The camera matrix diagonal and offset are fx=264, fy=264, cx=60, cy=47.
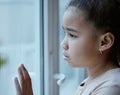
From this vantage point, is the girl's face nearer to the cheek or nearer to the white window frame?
the cheek

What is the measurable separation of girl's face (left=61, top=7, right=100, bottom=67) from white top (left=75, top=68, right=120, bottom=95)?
0.20ft

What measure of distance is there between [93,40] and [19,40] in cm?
44

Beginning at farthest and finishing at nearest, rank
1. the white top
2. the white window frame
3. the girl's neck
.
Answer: the white window frame
the girl's neck
the white top

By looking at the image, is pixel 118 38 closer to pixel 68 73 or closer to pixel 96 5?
pixel 96 5

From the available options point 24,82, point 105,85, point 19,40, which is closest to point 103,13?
point 105,85

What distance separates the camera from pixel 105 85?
762mm

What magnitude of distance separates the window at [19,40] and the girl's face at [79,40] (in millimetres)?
343

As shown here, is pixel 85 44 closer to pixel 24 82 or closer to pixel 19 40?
pixel 24 82

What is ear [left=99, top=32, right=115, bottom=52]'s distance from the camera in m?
0.79

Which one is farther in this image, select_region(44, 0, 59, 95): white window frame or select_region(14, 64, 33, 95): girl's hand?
select_region(44, 0, 59, 95): white window frame

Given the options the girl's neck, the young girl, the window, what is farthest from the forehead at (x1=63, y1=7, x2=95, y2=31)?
the window

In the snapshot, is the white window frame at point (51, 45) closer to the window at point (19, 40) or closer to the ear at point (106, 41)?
the window at point (19, 40)

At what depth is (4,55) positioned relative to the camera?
1084 mm

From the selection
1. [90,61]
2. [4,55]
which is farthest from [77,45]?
[4,55]
